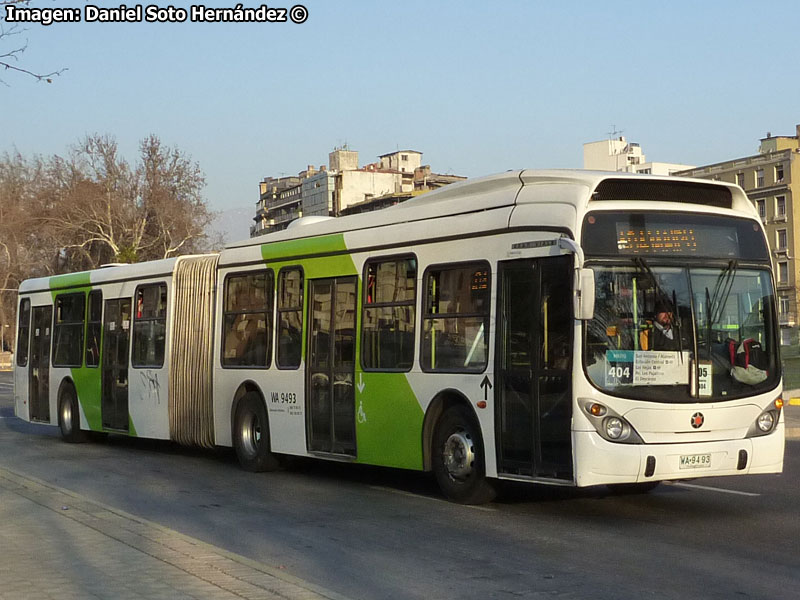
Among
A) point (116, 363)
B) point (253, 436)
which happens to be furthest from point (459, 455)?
point (116, 363)

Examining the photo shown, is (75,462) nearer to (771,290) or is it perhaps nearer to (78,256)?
(771,290)

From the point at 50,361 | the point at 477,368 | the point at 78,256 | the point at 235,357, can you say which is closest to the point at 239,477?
the point at 235,357

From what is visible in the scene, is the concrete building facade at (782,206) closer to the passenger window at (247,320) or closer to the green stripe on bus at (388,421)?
the passenger window at (247,320)

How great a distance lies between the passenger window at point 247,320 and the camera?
15781mm

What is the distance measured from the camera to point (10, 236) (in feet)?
278

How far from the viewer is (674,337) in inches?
421

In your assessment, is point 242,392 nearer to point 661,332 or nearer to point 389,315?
point 389,315

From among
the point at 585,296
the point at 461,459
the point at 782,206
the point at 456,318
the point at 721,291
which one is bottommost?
the point at 461,459

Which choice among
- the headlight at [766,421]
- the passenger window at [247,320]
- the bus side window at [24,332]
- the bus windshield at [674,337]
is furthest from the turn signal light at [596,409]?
the bus side window at [24,332]

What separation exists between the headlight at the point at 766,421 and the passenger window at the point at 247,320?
22.3 ft

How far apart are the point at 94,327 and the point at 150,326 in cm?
231

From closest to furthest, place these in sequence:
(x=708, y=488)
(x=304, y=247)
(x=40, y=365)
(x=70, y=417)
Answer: (x=708, y=488), (x=304, y=247), (x=70, y=417), (x=40, y=365)

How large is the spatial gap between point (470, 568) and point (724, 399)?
3.40 meters

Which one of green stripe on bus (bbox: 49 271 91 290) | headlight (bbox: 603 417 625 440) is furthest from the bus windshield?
green stripe on bus (bbox: 49 271 91 290)
